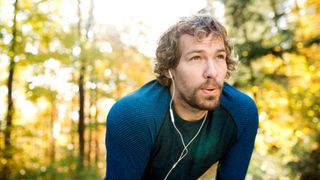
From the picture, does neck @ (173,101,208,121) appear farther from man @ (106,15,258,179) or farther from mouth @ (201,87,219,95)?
mouth @ (201,87,219,95)

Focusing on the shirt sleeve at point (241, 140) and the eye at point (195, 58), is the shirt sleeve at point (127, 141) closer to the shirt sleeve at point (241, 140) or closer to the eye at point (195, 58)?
the eye at point (195, 58)

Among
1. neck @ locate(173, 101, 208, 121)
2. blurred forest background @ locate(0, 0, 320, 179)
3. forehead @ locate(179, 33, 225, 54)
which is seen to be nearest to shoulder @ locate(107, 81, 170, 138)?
neck @ locate(173, 101, 208, 121)

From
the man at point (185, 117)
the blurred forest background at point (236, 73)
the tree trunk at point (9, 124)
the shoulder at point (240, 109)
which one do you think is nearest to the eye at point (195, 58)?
the man at point (185, 117)

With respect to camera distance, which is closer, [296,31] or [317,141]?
[317,141]

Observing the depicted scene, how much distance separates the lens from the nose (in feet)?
7.10

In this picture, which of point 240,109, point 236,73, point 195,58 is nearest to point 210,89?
point 195,58

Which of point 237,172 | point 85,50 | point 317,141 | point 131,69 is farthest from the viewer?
point 131,69

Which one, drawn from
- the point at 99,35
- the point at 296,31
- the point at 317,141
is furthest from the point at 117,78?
the point at 317,141

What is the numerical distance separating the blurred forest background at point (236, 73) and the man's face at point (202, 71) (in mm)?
4464

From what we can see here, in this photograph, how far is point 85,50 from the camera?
28.9 feet

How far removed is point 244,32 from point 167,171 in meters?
7.22

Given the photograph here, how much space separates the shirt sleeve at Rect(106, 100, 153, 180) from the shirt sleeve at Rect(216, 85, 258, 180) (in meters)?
0.70

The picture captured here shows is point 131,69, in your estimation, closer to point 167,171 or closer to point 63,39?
point 63,39

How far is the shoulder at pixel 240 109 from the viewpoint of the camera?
2465 millimetres
